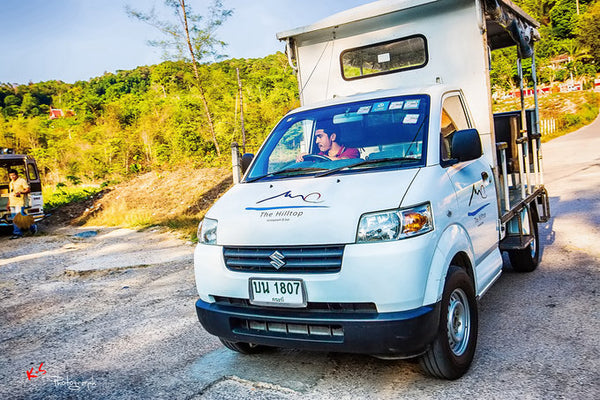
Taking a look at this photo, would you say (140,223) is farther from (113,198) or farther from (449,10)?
(449,10)

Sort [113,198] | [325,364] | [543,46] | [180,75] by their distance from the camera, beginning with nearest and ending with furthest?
A: [325,364] → [113,198] → [180,75] → [543,46]

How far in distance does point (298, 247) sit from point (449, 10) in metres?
3.19

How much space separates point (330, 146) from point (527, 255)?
9.79 ft

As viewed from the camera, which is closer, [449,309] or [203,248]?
[449,309]

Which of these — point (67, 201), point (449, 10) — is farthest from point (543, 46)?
point (449, 10)

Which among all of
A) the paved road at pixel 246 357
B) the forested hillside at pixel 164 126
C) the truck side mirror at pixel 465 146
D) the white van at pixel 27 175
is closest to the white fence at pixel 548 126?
the forested hillside at pixel 164 126

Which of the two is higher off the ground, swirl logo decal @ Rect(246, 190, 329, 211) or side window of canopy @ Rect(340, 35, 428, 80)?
side window of canopy @ Rect(340, 35, 428, 80)

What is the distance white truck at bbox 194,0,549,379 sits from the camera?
2.94 m

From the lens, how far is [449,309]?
3.28 metres

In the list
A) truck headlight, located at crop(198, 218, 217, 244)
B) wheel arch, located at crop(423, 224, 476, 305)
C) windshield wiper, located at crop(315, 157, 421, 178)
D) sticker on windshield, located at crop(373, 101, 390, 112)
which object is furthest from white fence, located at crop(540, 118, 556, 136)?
truck headlight, located at crop(198, 218, 217, 244)

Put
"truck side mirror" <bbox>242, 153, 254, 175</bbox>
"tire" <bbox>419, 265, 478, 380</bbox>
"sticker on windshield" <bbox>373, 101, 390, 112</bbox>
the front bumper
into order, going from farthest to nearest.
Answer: "truck side mirror" <bbox>242, 153, 254, 175</bbox>
"sticker on windshield" <bbox>373, 101, 390, 112</bbox>
"tire" <bbox>419, 265, 478, 380</bbox>
the front bumper

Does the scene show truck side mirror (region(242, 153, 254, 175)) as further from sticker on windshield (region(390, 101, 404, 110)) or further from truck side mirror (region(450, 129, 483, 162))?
truck side mirror (region(450, 129, 483, 162))

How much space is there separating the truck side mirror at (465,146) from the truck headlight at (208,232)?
1.81m

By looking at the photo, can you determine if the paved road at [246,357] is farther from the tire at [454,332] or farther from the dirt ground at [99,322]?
the tire at [454,332]
